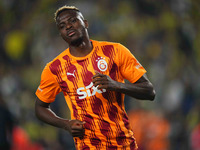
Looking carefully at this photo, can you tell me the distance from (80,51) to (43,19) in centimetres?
477

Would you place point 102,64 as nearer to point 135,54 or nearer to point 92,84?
point 92,84

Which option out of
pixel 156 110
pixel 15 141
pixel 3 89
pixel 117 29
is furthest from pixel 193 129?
pixel 3 89

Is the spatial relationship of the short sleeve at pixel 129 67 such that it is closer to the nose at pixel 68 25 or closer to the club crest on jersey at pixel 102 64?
the club crest on jersey at pixel 102 64

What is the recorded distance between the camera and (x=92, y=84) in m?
2.91

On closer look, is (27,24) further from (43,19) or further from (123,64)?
(123,64)

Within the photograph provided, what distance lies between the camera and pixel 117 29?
7.36 m

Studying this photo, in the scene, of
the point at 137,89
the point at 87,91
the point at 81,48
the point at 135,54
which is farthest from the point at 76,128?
the point at 135,54

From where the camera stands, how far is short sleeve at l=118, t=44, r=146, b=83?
2.95 metres

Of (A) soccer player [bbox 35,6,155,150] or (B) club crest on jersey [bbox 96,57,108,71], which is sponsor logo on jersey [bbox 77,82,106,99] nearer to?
(A) soccer player [bbox 35,6,155,150]

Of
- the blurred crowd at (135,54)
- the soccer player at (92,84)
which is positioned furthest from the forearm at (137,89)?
the blurred crowd at (135,54)

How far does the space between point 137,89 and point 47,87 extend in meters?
0.83

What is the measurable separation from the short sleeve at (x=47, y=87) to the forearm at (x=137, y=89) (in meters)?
0.68

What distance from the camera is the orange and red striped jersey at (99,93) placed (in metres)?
2.91

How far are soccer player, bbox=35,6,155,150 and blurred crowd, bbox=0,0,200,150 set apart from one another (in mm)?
3257
